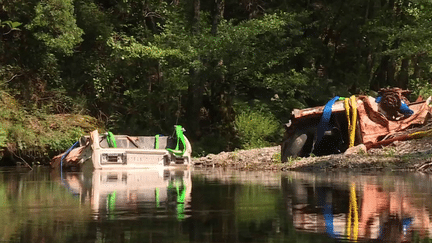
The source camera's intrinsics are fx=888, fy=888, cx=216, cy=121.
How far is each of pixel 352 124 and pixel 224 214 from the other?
15402 millimetres

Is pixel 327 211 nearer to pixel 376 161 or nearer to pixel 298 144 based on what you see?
pixel 376 161

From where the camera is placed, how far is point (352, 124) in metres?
24.3

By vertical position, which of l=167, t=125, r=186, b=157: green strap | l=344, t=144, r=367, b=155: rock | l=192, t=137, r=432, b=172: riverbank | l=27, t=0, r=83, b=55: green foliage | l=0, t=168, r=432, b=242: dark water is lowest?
l=0, t=168, r=432, b=242: dark water

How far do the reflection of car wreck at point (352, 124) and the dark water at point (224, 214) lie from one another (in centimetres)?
985

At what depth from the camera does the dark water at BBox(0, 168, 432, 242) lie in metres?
7.38

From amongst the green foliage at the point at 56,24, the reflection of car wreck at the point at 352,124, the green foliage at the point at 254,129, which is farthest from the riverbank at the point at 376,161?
the green foliage at the point at 56,24

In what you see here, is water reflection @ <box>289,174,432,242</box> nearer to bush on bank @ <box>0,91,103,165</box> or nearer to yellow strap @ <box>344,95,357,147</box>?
yellow strap @ <box>344,95,357,147</box>

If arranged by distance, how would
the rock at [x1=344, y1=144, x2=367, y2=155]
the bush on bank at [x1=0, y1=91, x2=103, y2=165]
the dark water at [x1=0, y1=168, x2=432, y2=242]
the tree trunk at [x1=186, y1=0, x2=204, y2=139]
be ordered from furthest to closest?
the tree trunk at [x1=186, y1=0, x2=204, y2=139] → the bush on bank at [x1=0, y1=91, x2=103, y2=165] → the rock at [x1=344, y1=144, x2=367, y2=155] → the dark water at [x1=0, y1=168, x2=432, y2=242]

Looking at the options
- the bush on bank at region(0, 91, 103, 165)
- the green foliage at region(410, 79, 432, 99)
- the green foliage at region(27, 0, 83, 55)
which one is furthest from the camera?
A: the green foliage at region(410, 79, 432, 99)

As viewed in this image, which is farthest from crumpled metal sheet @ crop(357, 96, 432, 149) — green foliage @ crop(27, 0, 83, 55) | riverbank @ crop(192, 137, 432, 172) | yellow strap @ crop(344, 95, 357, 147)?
green foliage @ crop(27, 0, 83, 55)

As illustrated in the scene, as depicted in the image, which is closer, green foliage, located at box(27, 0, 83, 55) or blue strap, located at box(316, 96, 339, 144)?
blue strap, located at box(316, 96, 339, 144)

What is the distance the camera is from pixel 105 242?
6.95 metres

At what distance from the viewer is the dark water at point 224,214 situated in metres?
7.38

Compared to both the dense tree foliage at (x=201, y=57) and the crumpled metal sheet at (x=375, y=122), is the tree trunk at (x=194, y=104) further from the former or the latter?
the crumpled metal sheet at (x=375, y=122)
